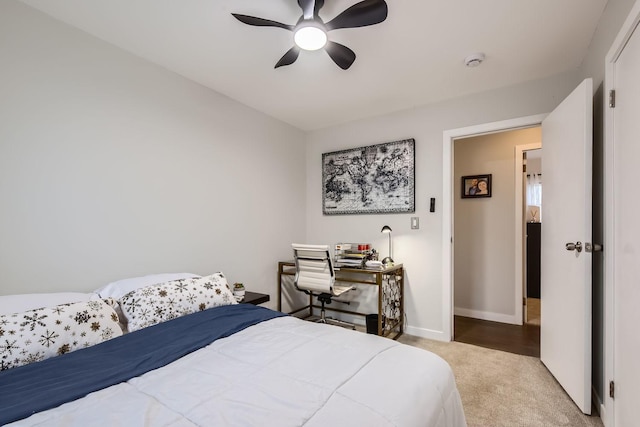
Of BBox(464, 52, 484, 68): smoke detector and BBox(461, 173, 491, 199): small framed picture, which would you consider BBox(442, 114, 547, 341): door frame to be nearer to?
BBox(464, 52, 484, 68): smoke detector

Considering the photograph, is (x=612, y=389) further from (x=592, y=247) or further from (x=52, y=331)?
→ (x=52, y=331)

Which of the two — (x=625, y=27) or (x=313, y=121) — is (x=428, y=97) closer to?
(x=313, y=121)

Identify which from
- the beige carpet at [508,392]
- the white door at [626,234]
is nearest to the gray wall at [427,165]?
the beige carpet at [508,392]

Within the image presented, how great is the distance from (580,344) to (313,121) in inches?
124

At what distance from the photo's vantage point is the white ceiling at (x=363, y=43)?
172 centimetres

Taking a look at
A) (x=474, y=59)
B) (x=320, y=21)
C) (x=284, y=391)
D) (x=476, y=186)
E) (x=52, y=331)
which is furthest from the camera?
(x=476, y=186)

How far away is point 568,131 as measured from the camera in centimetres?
200

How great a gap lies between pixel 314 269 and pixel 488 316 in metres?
2.36

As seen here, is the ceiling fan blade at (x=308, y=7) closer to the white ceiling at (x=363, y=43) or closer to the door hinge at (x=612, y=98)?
the white ceiling at (x=363, y=43)

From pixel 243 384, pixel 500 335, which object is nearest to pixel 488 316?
pixel 500 335

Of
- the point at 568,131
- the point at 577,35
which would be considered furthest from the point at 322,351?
the point at 577,35

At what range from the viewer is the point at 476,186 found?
3.77 metres

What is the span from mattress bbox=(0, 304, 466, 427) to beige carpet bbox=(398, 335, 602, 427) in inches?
35.3

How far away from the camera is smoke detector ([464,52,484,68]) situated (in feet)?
7.16
